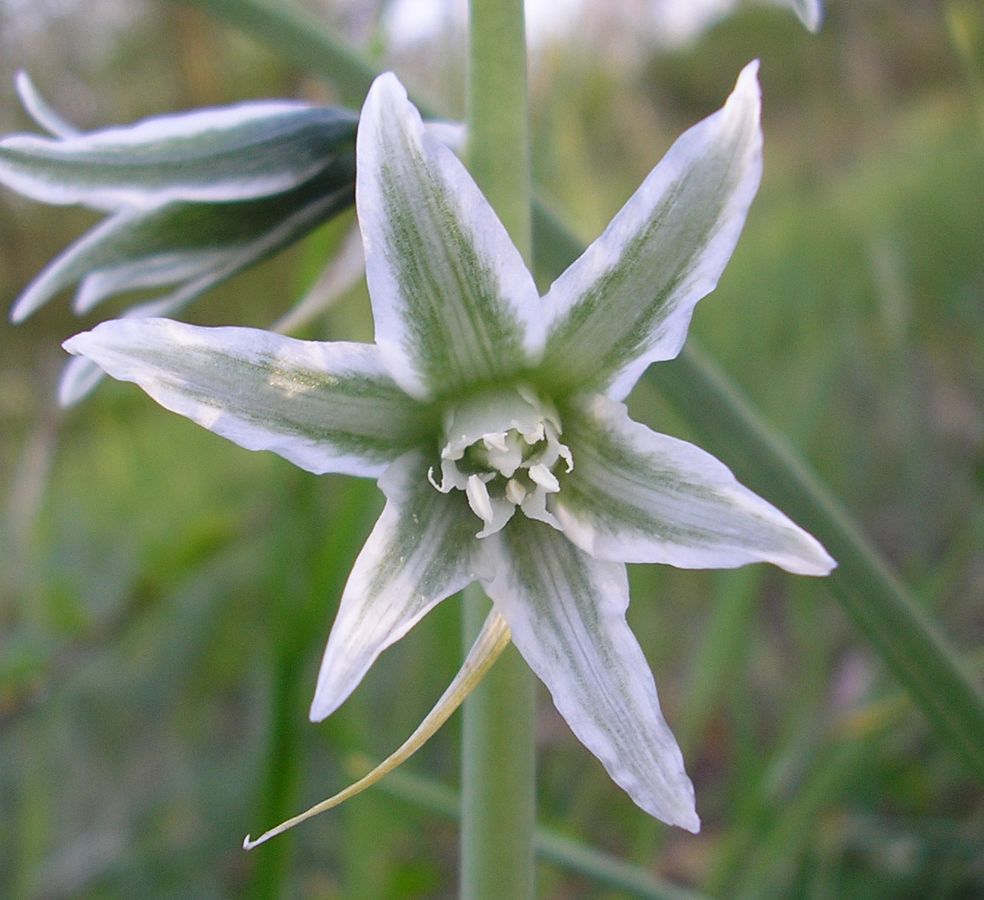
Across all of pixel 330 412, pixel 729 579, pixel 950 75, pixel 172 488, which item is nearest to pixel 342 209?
pixel 330 412

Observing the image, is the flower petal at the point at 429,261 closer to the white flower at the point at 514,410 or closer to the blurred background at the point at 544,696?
the white flower at the point at 514,410

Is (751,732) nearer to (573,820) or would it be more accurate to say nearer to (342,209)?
(573,820)

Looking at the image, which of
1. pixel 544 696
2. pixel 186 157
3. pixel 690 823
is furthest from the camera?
pixel 544 696

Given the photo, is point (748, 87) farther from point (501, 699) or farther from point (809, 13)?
point (501, 699)

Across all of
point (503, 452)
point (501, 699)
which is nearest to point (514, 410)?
point (503, 452)

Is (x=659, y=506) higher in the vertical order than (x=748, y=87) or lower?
lower

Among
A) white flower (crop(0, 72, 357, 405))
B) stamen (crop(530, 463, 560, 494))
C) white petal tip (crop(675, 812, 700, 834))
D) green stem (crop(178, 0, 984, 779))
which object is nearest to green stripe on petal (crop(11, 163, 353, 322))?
white flower (crop(0, 72, 357, 405))
